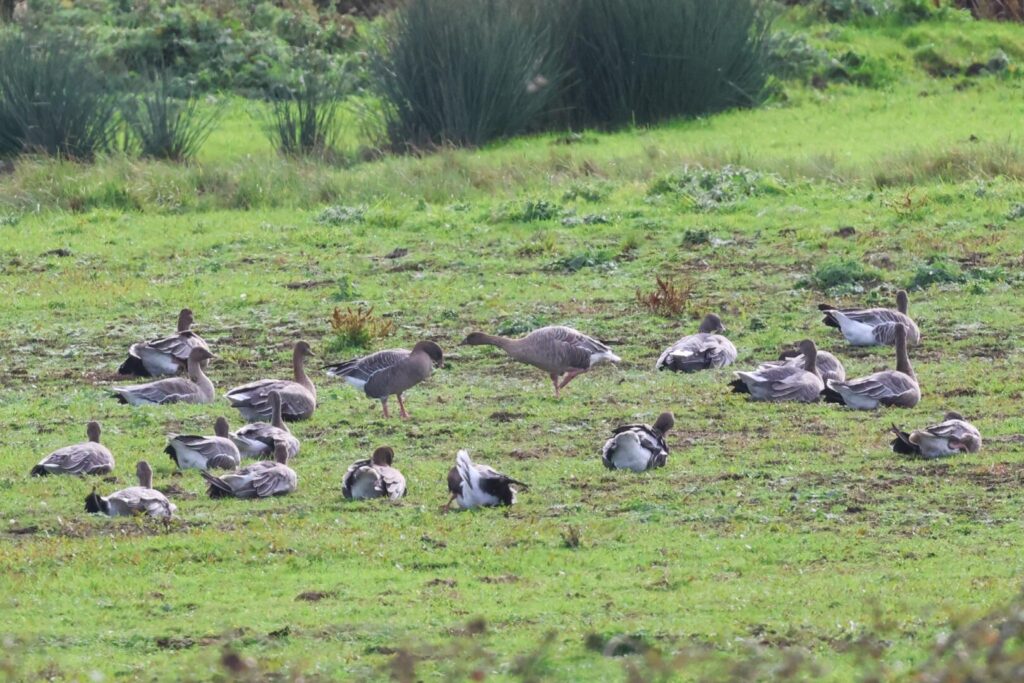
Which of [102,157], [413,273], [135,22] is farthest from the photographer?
[135,22]

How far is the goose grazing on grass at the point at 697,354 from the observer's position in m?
16.4

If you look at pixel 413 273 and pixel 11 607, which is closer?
pixel 11 607

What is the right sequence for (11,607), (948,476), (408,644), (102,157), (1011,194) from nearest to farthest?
1. (408,644)
2. (11,607)
3. (948,476)
4. (1011,194)
5. (102,157)

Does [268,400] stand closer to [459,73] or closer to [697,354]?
[697,354]

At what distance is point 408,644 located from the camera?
330 inches

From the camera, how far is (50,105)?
29.0 metres

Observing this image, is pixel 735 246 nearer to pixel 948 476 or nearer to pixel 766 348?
pixel 766 348

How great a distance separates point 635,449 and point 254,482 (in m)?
2.65

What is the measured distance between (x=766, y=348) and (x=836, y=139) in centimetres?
1463

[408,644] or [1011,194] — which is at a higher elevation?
[408,644]

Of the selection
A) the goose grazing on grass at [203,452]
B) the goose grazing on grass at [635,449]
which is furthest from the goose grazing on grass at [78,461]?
the goose grazing on grass at [635,449]

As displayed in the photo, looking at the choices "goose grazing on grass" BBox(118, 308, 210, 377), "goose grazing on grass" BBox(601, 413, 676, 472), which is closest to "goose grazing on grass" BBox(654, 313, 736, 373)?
"goose grazing on grass" BBox(601, 413, 676, 472)

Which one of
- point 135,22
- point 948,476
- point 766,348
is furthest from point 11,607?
point 135,22

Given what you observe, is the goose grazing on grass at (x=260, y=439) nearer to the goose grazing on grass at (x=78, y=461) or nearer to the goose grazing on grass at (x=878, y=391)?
the goose grazing on grass at (x=78, y=461)
